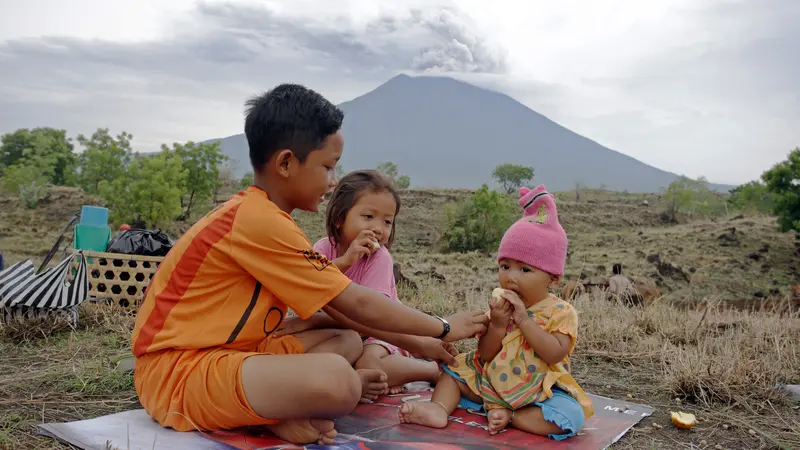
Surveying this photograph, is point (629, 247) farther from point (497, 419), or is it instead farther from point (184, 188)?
point (497, 419)

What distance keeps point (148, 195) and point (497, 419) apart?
19200 mm

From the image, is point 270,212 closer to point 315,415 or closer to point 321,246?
point 315,415

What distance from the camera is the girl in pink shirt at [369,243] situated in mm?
2973

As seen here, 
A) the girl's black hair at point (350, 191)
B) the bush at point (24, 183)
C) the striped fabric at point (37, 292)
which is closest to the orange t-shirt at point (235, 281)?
the girl's black hair at point (350, 191)

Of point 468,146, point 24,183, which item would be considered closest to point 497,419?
point 24,183

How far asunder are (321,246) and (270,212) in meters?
1.13

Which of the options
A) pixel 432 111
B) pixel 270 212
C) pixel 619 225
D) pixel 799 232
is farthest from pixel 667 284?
pixel 432 111

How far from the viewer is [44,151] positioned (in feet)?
108

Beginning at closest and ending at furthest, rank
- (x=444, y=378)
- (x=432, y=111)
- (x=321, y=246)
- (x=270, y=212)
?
(x=270, y=212), (x=444, y=378), (x=321, y=246), (x=432, y=111)

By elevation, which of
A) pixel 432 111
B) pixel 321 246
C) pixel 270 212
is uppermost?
pixel 432 111

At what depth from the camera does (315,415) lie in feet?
7.16

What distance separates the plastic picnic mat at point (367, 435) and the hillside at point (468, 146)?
142 metres

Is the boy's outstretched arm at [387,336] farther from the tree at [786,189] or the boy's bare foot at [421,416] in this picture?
the tree at [786,189]

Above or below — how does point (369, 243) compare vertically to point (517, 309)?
above
